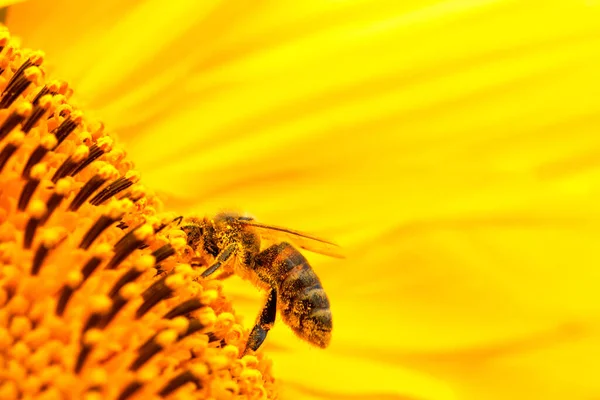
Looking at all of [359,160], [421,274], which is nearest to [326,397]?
[421,274]

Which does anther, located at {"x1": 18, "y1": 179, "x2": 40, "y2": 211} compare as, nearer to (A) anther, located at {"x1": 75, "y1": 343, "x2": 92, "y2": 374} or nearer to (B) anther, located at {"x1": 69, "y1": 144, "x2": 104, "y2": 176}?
(B) anther, located at {"x1": 69, "y1": 144, "x2": 104, "y2": 176}

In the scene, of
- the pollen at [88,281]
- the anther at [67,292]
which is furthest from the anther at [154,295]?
the anther at [67,292]

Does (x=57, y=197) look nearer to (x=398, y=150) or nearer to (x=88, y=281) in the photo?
(x=88, y=281)

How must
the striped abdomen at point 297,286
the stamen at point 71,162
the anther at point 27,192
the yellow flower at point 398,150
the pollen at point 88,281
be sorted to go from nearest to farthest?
the pollen at point 88,281 < the anther at point 27,192 < the stamen at point 71,162 < the striped abdomen at point 297,286 < the yellow flower at point 398,150

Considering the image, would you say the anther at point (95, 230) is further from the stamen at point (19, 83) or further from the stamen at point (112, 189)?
the stamen at point (19, 83)

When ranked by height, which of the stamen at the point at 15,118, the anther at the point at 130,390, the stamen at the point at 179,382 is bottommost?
the anther at the point at 130,390

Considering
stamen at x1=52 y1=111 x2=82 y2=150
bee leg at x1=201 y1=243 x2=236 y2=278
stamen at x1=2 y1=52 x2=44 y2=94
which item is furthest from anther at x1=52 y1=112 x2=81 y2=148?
bee leg at x1=201 y1=243 x2=236 y2=278
